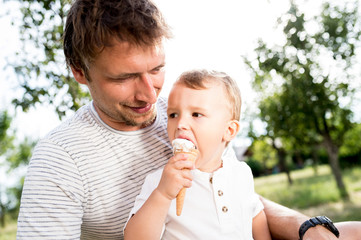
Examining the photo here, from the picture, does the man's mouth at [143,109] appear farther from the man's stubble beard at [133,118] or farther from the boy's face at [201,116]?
the boy's face at [201,116]

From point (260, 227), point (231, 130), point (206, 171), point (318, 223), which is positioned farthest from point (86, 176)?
point (318, 223)

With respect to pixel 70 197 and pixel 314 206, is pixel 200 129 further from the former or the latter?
pixel 314 206

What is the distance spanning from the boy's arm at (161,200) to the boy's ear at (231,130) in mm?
527

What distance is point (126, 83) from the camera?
2.47 metres

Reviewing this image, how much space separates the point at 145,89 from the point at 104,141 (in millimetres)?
494

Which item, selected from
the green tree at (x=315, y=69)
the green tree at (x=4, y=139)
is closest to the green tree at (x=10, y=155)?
the green tree at (x=4, y=139)

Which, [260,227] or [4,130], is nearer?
[260,227]

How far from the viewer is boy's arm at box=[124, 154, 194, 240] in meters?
1.99

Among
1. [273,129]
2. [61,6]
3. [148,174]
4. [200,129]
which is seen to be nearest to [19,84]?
[61,6]

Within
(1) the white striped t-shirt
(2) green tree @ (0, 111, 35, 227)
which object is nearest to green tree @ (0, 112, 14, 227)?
(2) green tree @ (0, 111, 35, 227)

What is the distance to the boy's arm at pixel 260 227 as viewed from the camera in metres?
2.66

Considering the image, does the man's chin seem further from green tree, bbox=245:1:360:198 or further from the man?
green tree, bbox=245:1:360:198

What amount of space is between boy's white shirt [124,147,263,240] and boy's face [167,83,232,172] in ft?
0.55

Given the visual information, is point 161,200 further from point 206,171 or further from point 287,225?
point 287,225
